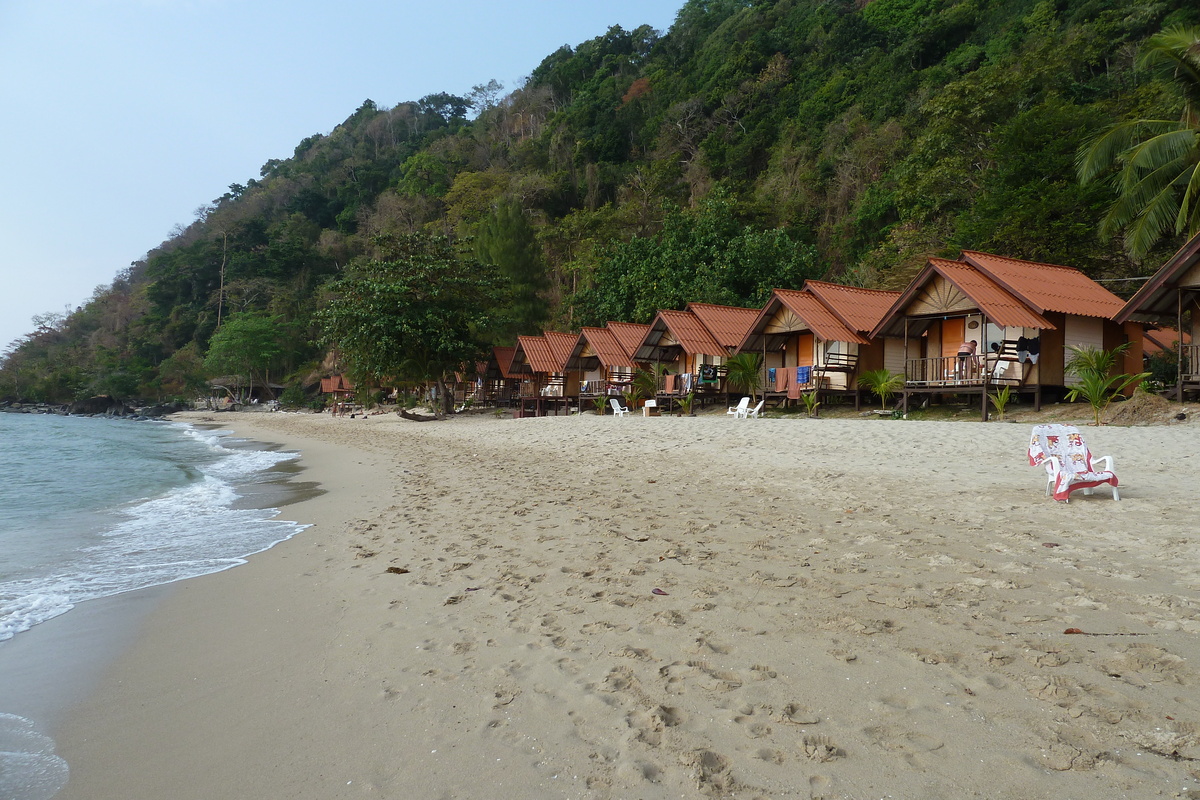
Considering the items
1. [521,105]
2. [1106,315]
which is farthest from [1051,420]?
[521,105]

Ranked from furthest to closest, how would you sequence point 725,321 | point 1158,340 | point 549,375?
point 549,375 → point 725,321 → point 1158,340

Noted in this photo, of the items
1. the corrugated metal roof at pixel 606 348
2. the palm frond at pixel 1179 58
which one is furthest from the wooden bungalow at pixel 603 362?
the palm frond at pixel 1179 58

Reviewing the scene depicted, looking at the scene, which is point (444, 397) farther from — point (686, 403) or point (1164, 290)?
point (1164, 290)

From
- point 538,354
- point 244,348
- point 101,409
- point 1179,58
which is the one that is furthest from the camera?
point 101,409

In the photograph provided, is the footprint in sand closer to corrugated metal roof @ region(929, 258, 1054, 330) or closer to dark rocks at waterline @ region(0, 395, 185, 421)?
corrugated metal roof @ region(929, 258, 1054, 330)

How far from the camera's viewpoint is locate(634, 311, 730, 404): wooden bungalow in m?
23.4

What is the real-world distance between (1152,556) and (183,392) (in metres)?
76.0

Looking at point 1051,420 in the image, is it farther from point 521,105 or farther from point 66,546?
point 521,105

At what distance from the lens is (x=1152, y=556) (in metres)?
4.64

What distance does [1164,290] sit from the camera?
46.3 ft

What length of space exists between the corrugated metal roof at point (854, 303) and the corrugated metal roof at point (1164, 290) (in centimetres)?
605

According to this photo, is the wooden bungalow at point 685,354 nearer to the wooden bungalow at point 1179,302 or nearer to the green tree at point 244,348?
the wooden bungalow at point 1179,302

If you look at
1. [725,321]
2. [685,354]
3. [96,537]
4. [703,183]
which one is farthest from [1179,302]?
[703,183]

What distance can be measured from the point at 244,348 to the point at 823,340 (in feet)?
174
